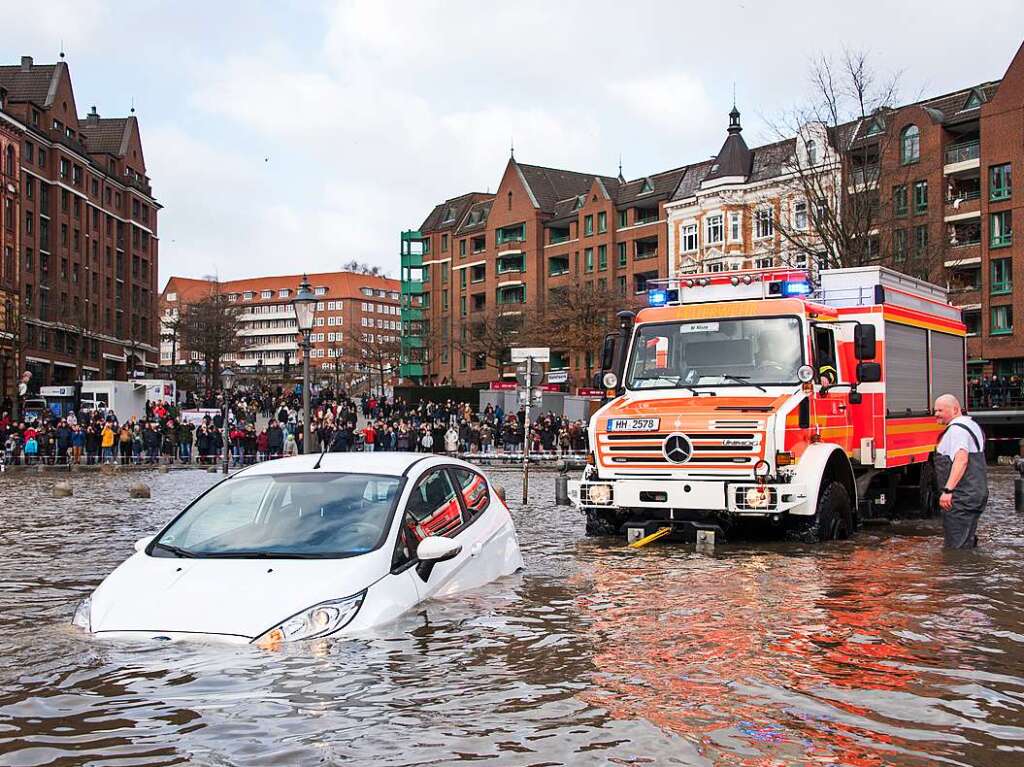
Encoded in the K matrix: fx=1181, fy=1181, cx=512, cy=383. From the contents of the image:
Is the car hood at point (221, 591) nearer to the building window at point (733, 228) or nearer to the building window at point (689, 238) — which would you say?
the building window at point (733, 228)

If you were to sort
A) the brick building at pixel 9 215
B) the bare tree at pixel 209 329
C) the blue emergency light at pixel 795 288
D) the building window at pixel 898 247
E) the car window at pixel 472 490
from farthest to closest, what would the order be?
the bare tree at pixel 209 329
the brick building at pixel 9 215
the building window at pixel 898 247
the blue emergency light at pixel 795 288
the car window at pixel 472 490

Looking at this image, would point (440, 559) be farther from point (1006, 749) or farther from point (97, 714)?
point (1006, 749)

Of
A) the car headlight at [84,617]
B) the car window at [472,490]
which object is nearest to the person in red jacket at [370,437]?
the car window at [472,490]

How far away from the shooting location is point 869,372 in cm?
1388

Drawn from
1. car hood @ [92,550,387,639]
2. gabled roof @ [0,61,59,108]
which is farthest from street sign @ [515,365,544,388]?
gabled roof @ [0,61,59,108]

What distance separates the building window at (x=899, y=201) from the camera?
4231 centimetres

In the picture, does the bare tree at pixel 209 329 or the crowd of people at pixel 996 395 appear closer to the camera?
the crowd of people at pixel 996 395

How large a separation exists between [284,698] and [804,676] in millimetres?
3026

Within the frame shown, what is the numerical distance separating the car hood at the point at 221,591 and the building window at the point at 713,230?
6543cm

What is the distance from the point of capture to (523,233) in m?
93.2

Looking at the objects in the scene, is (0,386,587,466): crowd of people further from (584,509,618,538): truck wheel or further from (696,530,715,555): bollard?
(696,530,715,555): bollard

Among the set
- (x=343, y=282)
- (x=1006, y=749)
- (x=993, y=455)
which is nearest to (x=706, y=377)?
(x=1006, y=749)

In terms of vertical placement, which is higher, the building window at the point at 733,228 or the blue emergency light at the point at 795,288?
the building window at the point at 733,228

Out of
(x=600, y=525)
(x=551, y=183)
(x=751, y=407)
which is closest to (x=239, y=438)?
(x=600, y=525)
